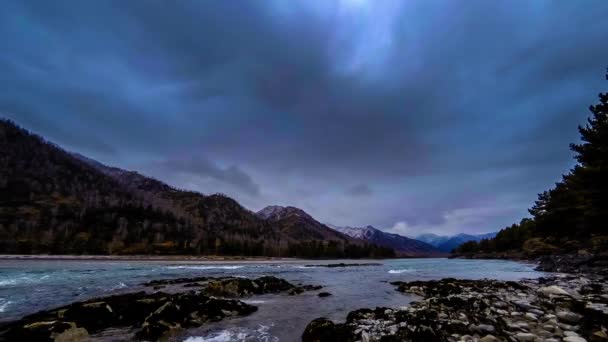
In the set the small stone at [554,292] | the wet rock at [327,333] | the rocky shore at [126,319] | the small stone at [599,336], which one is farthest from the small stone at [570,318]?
the rocky shore at [126,319]

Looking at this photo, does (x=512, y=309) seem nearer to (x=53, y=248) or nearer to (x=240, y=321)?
(x=240, y=321)

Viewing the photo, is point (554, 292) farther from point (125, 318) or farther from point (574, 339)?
point (125, 318)

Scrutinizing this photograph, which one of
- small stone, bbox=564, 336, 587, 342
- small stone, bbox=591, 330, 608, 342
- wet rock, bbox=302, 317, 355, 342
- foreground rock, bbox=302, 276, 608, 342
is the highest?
small stone, bbox=591, 330, 608, 342

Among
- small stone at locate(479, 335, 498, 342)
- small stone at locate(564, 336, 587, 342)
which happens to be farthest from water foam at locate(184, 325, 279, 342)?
small stone at locate(564, 336, 587, 342)

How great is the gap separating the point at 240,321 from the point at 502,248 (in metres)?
159

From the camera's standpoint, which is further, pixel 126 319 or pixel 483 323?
pixel 126 319

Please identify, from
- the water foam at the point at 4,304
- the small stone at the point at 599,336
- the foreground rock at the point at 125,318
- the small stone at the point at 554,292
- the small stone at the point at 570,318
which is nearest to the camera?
the small stone at the point at 599,336

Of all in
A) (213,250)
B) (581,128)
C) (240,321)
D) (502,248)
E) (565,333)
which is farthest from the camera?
(213,250)

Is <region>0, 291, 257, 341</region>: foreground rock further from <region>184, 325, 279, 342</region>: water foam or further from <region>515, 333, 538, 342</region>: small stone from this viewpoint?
<region>515, 333, 538, 342</region>: small stone

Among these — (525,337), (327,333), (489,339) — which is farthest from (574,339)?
(327,333)

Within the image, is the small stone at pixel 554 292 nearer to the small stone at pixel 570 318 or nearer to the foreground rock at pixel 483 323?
the foreground rock at pixel 483 323

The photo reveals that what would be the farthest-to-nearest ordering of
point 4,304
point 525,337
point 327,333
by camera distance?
1. point 4,304
2. point 327,333
3. point 525,337

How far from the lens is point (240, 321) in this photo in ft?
48.9

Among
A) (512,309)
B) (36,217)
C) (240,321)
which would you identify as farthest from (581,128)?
(36,217)
